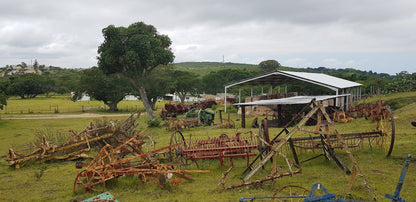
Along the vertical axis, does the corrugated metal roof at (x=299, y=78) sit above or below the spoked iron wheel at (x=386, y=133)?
above

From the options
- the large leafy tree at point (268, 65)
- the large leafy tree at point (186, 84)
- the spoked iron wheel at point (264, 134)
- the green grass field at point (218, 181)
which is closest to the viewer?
the green grass field at point (218, 181)

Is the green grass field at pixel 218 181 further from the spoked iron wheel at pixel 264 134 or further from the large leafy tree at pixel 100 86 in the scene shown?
the large leafy tree at pixel 100 86

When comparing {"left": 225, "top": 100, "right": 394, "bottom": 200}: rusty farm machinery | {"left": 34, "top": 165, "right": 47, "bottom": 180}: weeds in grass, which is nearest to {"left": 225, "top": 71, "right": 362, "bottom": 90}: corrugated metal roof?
{"left": 225, "top": 100, "right": 394, "bottom": 200}: rusty farm machinery

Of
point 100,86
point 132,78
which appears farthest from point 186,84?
point 132,78

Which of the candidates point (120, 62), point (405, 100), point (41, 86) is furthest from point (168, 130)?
point (41, 86)

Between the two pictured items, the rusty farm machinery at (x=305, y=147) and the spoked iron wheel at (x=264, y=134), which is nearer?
the rusty farm machinery at (x=305, y=147)

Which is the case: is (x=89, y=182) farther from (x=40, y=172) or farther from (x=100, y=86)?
(x=100, y=86)

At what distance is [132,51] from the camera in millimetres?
27578

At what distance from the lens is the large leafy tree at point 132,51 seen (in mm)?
27953

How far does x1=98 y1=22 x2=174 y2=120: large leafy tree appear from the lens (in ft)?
91.7

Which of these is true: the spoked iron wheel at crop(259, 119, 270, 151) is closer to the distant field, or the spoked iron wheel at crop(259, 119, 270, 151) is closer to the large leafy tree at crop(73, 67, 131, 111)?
the large leafy tree at crop(73, 67, 131, 111)

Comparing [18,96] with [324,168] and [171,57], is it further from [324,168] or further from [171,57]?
[324,168]

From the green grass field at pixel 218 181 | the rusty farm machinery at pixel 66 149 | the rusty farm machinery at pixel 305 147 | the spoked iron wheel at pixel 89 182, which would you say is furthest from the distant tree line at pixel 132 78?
the rusty farm machinery at pixel 305 147

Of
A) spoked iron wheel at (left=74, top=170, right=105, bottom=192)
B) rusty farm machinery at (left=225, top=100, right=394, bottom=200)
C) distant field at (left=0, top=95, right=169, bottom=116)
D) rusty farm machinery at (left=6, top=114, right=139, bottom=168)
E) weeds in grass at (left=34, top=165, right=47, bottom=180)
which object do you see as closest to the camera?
rusty farm machinery at (left=225, top=100, right=394, bottom=200)
